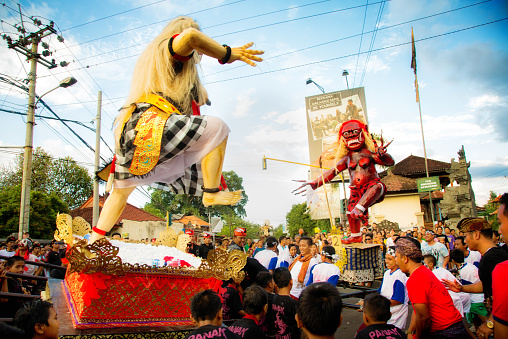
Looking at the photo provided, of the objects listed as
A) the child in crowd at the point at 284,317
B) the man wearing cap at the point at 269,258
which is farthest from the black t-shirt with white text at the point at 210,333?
the man wearing cap at the point at 269,258

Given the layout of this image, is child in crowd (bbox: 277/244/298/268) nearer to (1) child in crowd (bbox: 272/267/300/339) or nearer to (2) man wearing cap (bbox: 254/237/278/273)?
(2) man wearing cap (bbox: 254/237/278/273)

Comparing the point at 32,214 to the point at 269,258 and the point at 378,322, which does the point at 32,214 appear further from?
the point at 378,322

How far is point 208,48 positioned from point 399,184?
24.8m

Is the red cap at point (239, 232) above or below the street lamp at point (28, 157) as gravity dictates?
below

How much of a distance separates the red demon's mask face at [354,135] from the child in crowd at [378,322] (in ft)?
17.9

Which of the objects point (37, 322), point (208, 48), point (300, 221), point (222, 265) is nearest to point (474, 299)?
point (222, 265)

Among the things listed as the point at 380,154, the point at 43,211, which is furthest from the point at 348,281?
the point at 43,211

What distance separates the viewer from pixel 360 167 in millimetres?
7641

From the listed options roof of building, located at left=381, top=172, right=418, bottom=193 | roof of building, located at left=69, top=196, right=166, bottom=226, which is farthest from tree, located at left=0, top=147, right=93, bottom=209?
roof of building, located at left=381, top=172, right=418, bottom=193

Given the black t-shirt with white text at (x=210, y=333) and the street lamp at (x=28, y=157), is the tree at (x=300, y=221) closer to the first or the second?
the street lamp at (x=28, y=157)

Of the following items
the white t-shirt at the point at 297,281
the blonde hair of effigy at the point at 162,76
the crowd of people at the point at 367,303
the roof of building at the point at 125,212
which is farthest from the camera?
the roof of building at the point at 125,212

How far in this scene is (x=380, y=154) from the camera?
7.43m

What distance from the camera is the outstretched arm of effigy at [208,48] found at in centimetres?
273

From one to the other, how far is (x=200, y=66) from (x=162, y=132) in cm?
99
